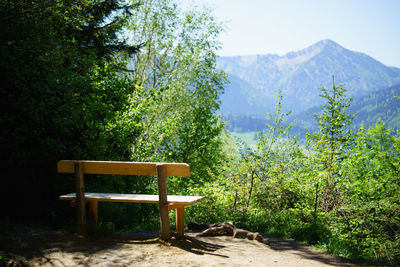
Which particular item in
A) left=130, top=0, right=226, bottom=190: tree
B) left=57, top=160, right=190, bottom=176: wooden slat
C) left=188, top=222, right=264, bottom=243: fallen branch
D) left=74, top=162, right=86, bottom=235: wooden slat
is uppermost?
left=130, top=0, right=226, bottom=190: tree

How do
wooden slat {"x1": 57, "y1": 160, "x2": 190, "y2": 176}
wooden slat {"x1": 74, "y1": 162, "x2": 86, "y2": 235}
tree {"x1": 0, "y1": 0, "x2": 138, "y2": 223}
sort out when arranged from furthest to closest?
1. tree {"x1": 0, "y1": 0, "x2": 138, "y2": 223}
2. wooden slat {"x1": 74, "y1": 162, "x2": 86, "y2": 235}
3. wooden slat {"x1": 57, "y1": 160, "x2": 190, "y2": 176}

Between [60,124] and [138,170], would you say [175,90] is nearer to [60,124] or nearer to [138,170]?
[60,124]

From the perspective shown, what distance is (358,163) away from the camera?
5.75 m

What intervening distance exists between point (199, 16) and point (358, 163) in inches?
697

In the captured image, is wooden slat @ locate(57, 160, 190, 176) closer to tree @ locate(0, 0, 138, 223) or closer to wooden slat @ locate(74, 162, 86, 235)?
wooden slat @ locate(74, 162, 86, 235)

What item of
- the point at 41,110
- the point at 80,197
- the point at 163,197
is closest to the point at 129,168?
the point at 163,197

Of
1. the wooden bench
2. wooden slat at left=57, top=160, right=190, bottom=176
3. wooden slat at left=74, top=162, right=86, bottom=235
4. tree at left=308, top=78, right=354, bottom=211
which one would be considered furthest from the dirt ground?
tree at left=308, top=78, right=354, bottom=211

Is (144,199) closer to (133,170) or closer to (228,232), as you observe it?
(133,170)

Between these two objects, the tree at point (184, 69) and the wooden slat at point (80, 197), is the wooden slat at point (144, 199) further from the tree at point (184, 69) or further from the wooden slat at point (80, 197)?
the tree at point (184, 69)

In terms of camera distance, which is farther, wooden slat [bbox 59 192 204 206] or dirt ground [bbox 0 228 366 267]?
wooden slat [bbox 59 192 204 206]

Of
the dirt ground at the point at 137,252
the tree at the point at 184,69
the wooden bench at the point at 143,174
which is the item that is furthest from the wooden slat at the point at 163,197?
the tree at the point at 184,69

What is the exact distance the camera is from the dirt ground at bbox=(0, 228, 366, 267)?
377 centimetres

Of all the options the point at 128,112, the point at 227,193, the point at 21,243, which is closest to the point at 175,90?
the point at 128,112

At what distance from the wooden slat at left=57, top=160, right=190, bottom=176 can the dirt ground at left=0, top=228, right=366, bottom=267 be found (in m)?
0.87
